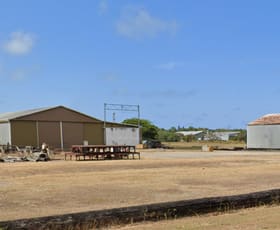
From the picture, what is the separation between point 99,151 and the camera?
3019 centimetres

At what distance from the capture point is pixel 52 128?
156 ft

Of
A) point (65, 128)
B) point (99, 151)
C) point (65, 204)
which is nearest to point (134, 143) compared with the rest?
point (65, 128)

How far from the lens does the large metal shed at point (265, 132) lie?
47656 millimetres

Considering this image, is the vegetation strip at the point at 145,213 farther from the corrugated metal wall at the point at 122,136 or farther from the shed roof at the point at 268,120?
the corrugated metal wall at the point at 122,136

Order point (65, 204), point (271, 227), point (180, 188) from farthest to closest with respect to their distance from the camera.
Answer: point (180, 188) → point (65, 204) → point (271, 227)

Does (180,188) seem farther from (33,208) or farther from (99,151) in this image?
(99,151)

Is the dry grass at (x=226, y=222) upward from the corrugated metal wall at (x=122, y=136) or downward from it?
downward

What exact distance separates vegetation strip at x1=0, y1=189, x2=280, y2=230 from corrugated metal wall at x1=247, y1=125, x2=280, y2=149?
3885cm

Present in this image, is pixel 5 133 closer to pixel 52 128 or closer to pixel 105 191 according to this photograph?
pixel 52 128

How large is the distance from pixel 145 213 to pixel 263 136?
1700 inches

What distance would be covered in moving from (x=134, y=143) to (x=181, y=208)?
1971 inches

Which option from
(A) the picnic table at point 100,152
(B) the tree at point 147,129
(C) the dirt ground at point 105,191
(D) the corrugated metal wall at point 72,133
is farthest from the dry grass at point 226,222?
(B) the tree at point 147,129

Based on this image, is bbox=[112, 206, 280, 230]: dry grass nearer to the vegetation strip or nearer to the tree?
the vegetation strip

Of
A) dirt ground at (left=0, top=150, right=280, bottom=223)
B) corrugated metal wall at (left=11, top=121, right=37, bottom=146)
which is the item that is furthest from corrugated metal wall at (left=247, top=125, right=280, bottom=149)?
dirt ground at (left=0, top=150, right=280, bottom=223)
